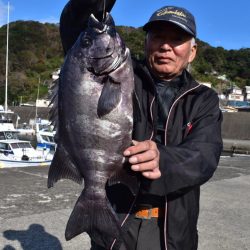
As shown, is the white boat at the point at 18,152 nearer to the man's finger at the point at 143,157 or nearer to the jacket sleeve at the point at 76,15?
the jacket sleeve at the point at 76,15

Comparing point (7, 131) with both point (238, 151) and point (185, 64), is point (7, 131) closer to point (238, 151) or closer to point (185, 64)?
point (238, 151)

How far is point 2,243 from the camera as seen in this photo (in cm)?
513

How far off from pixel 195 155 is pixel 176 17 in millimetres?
764

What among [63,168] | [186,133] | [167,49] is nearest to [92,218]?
[63,168]

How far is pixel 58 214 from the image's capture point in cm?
642

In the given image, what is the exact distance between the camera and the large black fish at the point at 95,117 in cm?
184

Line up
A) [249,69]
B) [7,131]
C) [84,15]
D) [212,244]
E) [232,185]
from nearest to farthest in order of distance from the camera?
[84,15]
[212,244]
[232,185]
[7,131]
[249,69]

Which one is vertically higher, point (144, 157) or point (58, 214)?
point (144, 157)

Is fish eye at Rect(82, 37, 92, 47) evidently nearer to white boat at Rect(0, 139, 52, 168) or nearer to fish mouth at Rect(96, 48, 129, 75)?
fish mouth at Rect(96, 48, 129, 75)

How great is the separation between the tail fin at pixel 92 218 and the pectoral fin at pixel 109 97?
1.45 feet

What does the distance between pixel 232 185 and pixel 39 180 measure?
4.60m

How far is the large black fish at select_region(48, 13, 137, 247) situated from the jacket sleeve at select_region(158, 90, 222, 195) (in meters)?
0.22

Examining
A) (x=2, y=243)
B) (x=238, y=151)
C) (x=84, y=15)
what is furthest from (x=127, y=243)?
(x=238, y=151)

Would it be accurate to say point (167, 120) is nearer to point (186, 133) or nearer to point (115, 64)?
point (186, 133)
